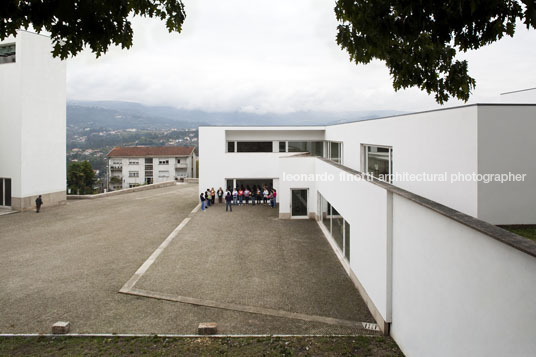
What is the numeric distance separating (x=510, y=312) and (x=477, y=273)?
2.24ft

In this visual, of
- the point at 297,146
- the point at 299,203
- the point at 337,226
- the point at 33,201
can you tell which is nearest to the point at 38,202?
the point at 33,201

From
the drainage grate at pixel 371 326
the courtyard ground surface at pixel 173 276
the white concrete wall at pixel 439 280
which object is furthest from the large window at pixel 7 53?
the drainage grate at pixel 371 326

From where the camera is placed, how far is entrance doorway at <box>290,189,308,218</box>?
19688 millimetres

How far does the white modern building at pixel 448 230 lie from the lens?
12.3 feet

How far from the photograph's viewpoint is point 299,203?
19.8m

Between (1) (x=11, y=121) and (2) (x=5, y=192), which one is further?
(2) (x=5, y=192)

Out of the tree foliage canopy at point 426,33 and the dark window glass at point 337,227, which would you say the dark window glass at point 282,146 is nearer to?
the dark window glass at point 337,227

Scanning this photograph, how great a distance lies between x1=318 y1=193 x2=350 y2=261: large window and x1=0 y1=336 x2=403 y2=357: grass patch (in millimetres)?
4796

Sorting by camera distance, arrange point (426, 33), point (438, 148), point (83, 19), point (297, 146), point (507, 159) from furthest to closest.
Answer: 1. point (297, 146)
2. point (438, 148)
3. point (507, 159)
4. point (426, 33)
5. point (83, 19)

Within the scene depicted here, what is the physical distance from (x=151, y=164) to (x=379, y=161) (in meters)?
84.9

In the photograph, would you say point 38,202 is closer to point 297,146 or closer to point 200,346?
point 297,146

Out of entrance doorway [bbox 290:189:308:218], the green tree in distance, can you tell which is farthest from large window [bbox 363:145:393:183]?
the green tree in distance

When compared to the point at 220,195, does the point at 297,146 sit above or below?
above

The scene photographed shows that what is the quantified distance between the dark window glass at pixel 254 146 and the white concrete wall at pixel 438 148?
13578 mm
